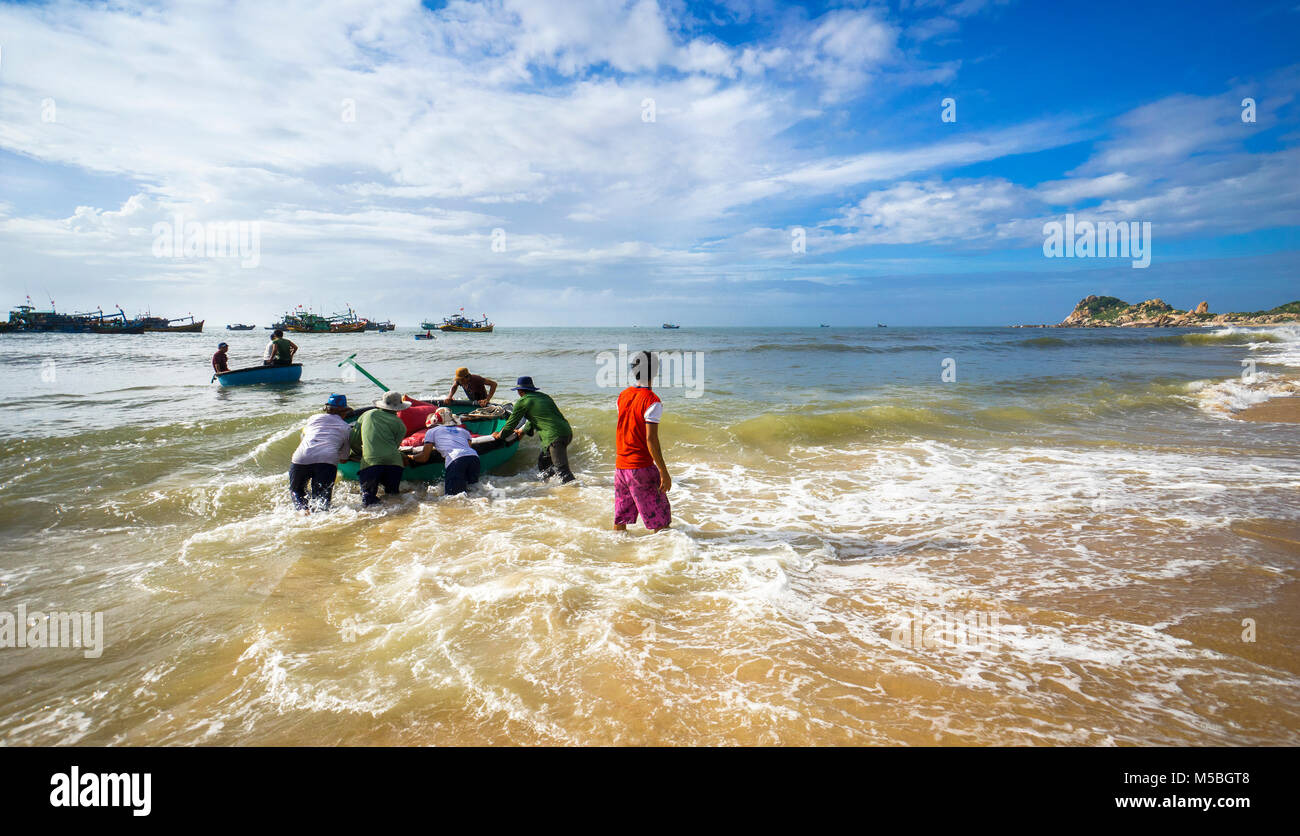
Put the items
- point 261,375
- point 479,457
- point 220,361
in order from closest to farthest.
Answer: point 479,457 → point 220,361 → point 261,375

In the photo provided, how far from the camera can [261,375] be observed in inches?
820

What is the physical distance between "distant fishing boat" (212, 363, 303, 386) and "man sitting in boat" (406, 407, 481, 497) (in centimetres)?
1591

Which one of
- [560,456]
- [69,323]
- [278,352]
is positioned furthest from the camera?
[69,323]

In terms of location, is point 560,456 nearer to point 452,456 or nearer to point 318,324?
point 452,456

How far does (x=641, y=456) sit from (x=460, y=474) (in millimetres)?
3871

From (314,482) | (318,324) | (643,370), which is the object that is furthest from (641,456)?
(318,324)

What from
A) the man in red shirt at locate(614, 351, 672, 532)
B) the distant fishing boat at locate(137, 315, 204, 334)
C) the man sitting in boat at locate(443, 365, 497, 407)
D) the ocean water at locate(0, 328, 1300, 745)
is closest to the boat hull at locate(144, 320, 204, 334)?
the distant fishing boat at locate(137, 315, 204, 334)

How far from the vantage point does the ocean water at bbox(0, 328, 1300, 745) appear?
3.15 m

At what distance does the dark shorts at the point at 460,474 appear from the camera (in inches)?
328

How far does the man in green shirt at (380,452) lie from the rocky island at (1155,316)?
4956 inches

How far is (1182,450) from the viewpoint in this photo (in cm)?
1038

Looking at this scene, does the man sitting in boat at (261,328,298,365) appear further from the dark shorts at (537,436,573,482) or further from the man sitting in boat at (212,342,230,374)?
the dark shorts at (537,436,573,482)

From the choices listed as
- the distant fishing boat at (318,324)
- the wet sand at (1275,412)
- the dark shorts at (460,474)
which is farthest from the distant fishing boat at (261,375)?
the distant fishing boat at (318,324)
